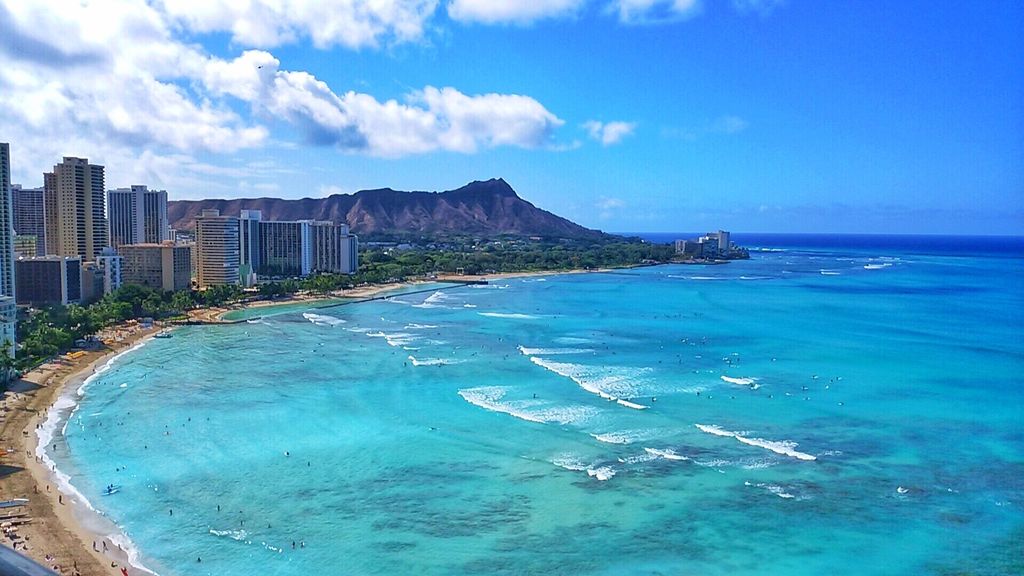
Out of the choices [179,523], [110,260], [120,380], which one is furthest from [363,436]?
[110,260]

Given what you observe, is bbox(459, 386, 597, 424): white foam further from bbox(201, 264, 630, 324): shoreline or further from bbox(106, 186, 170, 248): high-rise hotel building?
bbox(106, 186, 170, 248): high-rise hotel building

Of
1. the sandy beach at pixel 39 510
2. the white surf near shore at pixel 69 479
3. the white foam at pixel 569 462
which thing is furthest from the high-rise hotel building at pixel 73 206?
the white foam at pixel 569 462

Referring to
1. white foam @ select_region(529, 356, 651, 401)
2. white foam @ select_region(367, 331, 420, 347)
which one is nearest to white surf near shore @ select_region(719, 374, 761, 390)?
white foam @ select_region(529, 356, 651, 401)

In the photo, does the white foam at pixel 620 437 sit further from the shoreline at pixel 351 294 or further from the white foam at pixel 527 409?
the shoreline at pixel 351 294

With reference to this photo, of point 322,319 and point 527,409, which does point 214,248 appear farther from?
point 527,409

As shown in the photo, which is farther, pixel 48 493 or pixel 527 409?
pixel 527 409

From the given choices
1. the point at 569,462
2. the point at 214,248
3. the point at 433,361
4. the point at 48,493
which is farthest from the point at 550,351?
the point at 214,248
